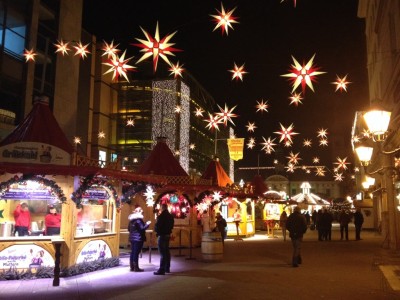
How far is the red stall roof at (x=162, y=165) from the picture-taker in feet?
66.7

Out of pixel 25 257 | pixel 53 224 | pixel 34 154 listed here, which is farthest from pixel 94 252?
pixel 34 154

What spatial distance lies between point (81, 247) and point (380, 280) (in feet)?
26.3

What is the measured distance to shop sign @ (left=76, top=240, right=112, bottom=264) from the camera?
12016 mm

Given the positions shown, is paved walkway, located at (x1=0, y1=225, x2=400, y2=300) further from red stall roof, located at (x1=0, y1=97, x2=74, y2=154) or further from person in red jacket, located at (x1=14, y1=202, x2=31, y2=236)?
red stall roof, located at (x1=0, y1=97, x2=74, y2=154)

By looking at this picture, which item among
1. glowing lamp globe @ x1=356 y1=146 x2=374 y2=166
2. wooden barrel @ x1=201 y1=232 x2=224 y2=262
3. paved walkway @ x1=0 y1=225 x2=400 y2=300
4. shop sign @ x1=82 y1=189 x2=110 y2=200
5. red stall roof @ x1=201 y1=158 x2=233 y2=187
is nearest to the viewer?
paved walkway @ x1=0 y1=225 x2=400 y2=300

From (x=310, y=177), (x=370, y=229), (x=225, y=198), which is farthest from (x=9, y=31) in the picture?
(x=310, y=177)

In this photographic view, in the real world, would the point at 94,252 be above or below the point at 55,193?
below

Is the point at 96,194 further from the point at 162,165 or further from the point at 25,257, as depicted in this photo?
the point at 162,165

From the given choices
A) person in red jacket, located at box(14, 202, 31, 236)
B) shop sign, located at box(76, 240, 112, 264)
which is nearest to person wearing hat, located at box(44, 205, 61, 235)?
person in red jacket, located at box(14, 202, 31, 236)

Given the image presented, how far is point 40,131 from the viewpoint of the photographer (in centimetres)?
1278

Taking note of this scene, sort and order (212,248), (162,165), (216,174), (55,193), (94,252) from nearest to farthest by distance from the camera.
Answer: (55,193) < (94,252) < (212,248) < (162,165) < (216,174)

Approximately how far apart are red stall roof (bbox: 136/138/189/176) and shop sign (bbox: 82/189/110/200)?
674 centimetres

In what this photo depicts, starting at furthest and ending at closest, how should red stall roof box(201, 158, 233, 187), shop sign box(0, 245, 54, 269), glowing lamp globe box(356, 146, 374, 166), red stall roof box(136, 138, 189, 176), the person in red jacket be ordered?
1. red stall roof box(201, 158, 233, 187)
2. red stall roof box(136, 138, 189, 176)
3. glowing lamp globe box(356, 146, 374, 166)
4. the person in red jacket
5. shop sign box(0, 245, 54, 269)

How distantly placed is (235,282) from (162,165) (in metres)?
11.1
